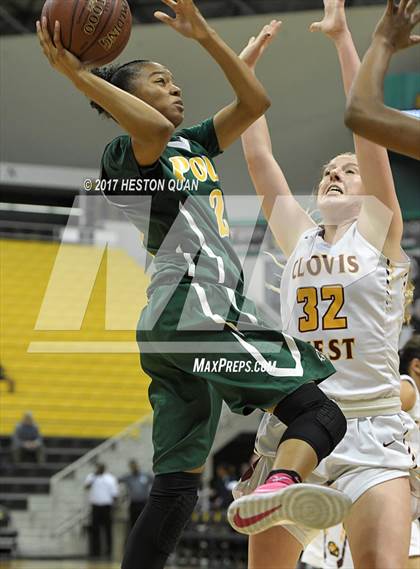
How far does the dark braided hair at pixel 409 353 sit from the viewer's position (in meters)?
5.06

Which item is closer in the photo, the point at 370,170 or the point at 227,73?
the point at 227,73

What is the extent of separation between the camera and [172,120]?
367 centimetres

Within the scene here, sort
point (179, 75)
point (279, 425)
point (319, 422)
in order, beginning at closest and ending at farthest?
point (319, 422), point (279, 425), point (179, 75)

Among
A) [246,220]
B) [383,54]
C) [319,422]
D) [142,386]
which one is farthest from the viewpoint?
[142,386]

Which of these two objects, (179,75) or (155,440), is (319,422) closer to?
(155,440)

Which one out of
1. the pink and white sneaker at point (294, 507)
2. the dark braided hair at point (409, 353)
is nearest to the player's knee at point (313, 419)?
the pink and white sneaker at point (294, 507)

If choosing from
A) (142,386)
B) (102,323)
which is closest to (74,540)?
(142,386)

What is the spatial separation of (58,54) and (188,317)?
1014 mm

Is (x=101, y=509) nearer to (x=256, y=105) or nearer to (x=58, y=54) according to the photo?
(x=256, y=105)

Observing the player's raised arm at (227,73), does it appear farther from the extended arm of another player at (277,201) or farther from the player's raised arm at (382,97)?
the player's raised arm at (382,97)

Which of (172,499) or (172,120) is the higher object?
(172,120)

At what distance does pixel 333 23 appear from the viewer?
Result: 3961 mm

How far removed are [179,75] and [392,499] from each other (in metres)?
11.4

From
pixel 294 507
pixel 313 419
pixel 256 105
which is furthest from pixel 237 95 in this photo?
pixel 294 507
